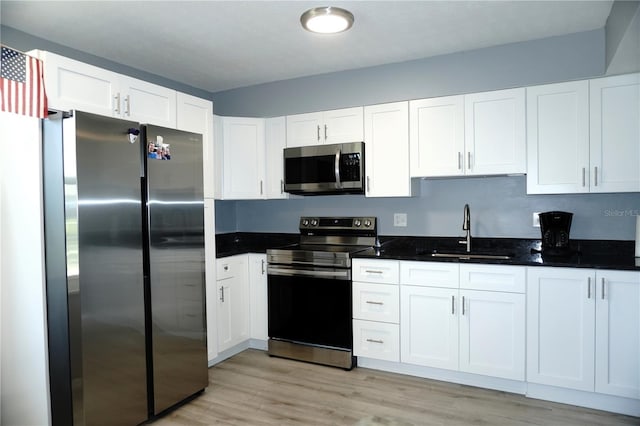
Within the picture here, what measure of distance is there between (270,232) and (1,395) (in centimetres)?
258

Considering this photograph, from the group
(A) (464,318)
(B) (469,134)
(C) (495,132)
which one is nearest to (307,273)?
(A) (464,318)

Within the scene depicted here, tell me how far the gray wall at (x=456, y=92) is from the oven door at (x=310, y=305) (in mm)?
772

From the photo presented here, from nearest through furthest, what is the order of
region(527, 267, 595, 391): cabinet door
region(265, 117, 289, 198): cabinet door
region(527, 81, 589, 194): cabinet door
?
region(527, 267, 595, 391): cabinet door
region(527, 81, 589, 194): cabinet door
region(265, 117, 289, 198): cabinet door

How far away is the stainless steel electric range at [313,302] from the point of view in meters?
3.44

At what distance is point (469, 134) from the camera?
3.27m

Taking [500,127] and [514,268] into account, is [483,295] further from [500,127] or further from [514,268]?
[500,127]

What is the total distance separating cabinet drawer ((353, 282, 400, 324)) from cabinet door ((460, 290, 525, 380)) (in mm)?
496

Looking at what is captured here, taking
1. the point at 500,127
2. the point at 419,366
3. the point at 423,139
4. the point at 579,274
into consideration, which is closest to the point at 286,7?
the point at 423,139

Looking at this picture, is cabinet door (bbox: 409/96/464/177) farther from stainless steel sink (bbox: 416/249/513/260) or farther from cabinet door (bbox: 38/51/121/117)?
cabinet door (bbox: 38/51/121/117)

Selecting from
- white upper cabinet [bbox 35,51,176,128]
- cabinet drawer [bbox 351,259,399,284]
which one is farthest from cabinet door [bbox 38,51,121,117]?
cabinet drawer [bbox 351,259,399,284]

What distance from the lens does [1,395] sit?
7.81ft

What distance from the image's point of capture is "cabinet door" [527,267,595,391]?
2.69 metres

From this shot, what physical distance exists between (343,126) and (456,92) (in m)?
0.97

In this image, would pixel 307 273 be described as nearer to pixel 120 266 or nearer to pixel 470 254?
pixel 470 254
